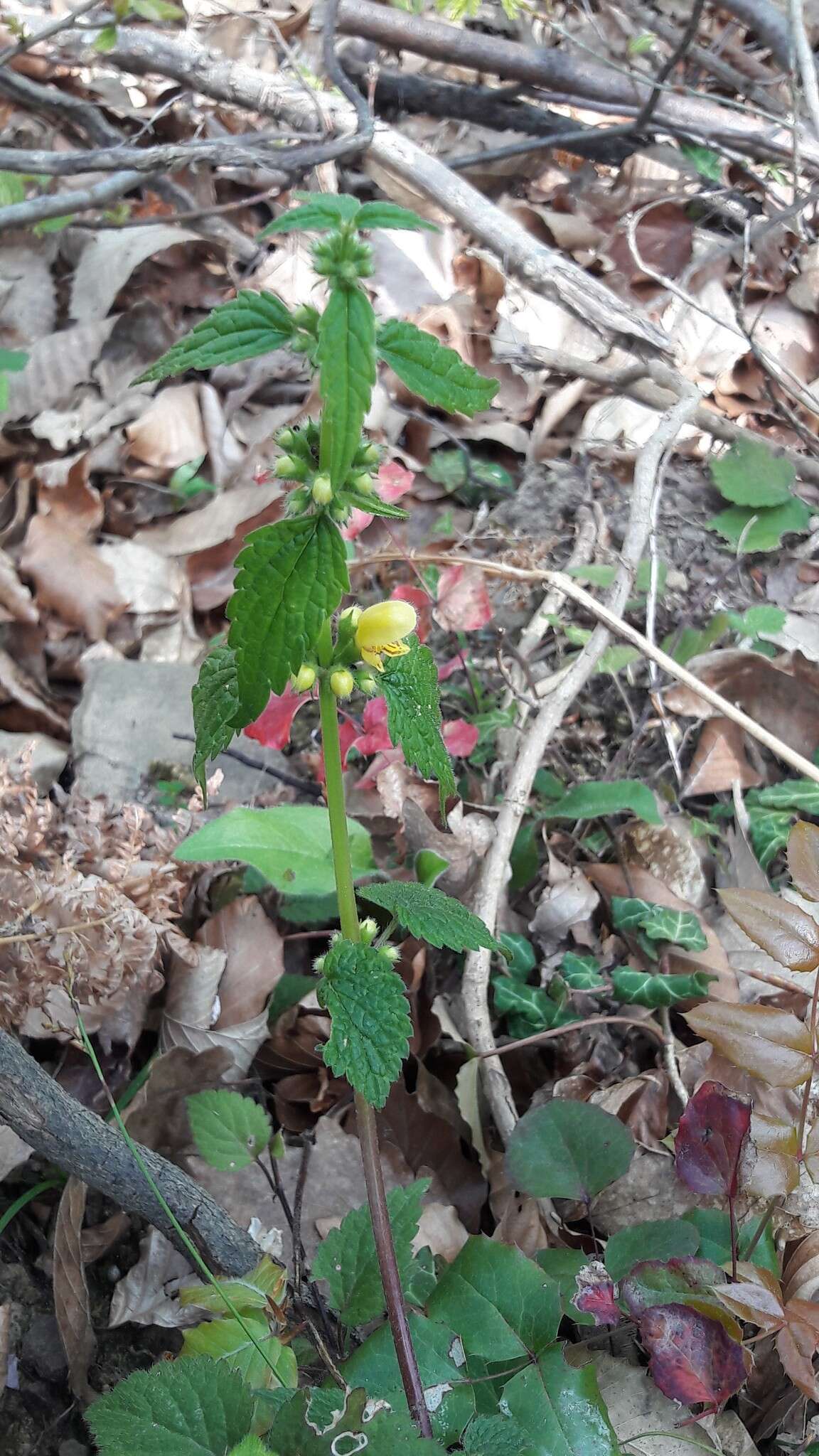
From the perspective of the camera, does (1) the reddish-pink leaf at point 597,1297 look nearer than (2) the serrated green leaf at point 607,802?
Yes

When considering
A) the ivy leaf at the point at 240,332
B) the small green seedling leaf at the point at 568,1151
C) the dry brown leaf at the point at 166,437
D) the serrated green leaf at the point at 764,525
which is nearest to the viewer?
the ivy leaf at the point at 240,332

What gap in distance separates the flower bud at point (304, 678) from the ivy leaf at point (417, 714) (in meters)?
0.09

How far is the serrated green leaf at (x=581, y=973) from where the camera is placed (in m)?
1.79

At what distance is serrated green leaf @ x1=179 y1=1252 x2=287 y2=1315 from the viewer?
1219mm

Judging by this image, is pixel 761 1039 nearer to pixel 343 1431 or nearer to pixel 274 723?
pixel 343 1431

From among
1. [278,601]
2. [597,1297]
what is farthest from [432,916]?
[597,1297]

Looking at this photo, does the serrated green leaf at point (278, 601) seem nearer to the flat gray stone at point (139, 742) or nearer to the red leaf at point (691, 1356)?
the red leaf at point (691, 1356)

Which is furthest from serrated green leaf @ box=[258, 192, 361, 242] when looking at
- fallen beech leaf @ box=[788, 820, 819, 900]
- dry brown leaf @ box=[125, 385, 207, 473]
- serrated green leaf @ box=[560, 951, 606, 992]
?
dry brown leaf @ box=[125, 385, 207, 473]

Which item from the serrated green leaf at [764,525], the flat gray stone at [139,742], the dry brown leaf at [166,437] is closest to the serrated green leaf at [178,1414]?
Result: the flat gray stone at [139,742]

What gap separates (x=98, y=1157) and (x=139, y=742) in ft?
3.99

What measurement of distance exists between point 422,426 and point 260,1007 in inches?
79.3

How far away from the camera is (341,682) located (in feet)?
3.34

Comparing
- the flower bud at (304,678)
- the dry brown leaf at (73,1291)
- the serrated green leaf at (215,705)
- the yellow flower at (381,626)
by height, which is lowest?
the dry brown leaf at (73,1291)

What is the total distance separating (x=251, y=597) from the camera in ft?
2.96
